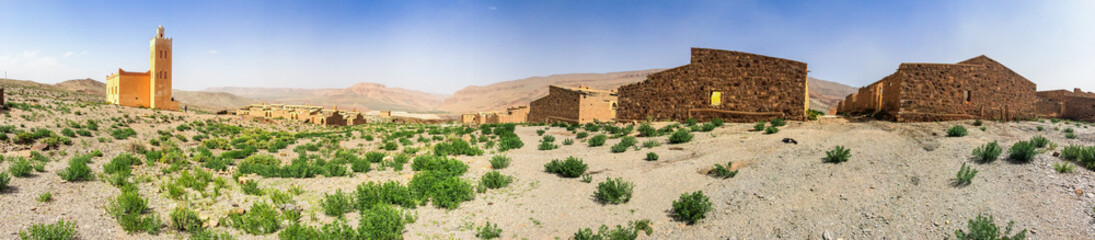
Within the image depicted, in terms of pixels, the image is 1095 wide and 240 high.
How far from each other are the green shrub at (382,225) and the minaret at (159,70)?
43489 millimetres

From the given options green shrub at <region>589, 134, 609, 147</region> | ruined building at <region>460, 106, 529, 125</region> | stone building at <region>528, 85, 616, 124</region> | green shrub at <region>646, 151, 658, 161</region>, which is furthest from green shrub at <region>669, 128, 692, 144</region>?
ruined building at <region>460, 106, 529, 125</region>

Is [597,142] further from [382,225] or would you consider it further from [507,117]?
[507,117]

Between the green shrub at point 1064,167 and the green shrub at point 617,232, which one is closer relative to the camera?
the green shrub at point 617,232

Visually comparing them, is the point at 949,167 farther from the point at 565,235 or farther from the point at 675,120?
the point at 675,120

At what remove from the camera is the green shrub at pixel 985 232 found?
371 cm

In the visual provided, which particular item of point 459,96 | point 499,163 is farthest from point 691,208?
point 459,96

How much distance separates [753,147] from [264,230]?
8.82m

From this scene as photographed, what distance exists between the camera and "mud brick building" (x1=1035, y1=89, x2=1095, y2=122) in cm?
2327

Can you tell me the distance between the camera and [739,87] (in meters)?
14.3

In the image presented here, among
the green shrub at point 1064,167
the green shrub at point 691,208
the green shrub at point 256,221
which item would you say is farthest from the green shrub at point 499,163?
the green shrub at point 1064,167

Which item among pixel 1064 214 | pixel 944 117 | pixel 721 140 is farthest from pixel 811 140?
pixel 944 117

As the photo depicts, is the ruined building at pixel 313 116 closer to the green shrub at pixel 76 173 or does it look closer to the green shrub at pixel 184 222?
the green shrub at pixel 76 173

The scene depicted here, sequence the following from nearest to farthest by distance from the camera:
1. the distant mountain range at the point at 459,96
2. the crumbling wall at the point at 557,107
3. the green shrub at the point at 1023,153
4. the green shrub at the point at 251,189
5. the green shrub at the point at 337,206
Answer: the green shrub at the point at 1023,153 < the green shrub at the point at 337,206 < the green shrub at the point at 251,189 < the crumbling wall at the point at 557,107 < the distant mountain range at the point at 459,96

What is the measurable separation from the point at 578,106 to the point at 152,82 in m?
38.7
